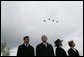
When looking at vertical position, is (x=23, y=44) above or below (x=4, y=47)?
below

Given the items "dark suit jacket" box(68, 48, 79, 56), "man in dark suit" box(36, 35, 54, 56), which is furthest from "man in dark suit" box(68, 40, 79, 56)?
"man in dark suit" box(36, 35, 54, 56)

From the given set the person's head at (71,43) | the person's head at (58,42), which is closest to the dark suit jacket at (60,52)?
the person's head at (58,42)

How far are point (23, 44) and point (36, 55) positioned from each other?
92 centimetres

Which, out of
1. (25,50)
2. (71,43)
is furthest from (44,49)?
Answer: (71,43)

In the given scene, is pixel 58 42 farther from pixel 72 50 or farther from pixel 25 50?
pixel 25 50

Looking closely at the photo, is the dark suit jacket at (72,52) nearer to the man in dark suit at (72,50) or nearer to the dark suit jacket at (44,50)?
the man in dark suit at (72,50)

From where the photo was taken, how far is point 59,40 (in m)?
15.9

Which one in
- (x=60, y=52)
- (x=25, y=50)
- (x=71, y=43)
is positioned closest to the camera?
(x=25, y=50)

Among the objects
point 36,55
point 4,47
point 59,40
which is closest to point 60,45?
point 59,40

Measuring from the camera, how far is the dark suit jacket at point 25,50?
1577 cm

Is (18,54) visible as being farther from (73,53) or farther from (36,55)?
(73,53)

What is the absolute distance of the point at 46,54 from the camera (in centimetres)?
1586

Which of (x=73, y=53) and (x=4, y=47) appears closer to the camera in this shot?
(x=73, y=53)

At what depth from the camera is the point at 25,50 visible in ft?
52.1
